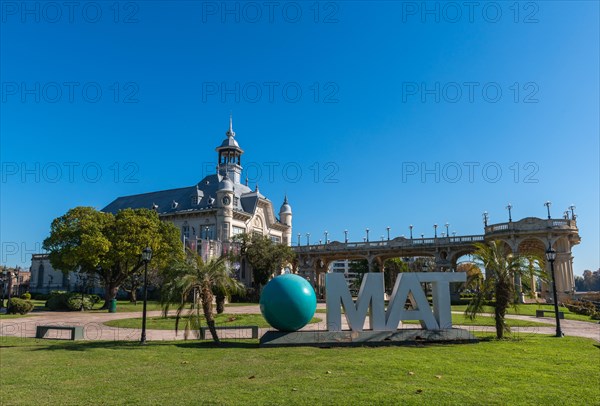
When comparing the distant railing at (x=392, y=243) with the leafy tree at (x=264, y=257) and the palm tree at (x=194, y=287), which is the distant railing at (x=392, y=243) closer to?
the leafy tree at (x=264, y=257)

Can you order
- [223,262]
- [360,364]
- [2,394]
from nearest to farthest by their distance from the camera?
[2,394] → [360,364] → [223,262]

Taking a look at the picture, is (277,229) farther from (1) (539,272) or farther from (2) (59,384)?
(2) (59,384)

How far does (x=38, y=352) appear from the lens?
15.4m

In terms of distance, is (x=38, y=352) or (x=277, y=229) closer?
(x=38, y=352)

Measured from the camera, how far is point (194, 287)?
17484 millimetres

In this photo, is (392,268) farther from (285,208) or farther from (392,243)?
(285,208)

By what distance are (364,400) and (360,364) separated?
3841 millimetres

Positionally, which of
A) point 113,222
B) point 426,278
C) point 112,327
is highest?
point 113,222

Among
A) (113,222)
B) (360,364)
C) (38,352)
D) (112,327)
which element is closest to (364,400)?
(360,364)

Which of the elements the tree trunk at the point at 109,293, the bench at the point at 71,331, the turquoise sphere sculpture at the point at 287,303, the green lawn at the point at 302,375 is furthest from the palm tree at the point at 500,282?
the tree trunk at the point at 109,293

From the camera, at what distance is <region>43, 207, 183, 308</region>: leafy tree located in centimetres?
3953

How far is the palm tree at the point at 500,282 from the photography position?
733 inches

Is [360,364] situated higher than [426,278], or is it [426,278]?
[426,278]

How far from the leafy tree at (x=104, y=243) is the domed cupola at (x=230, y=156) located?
3311 cm
